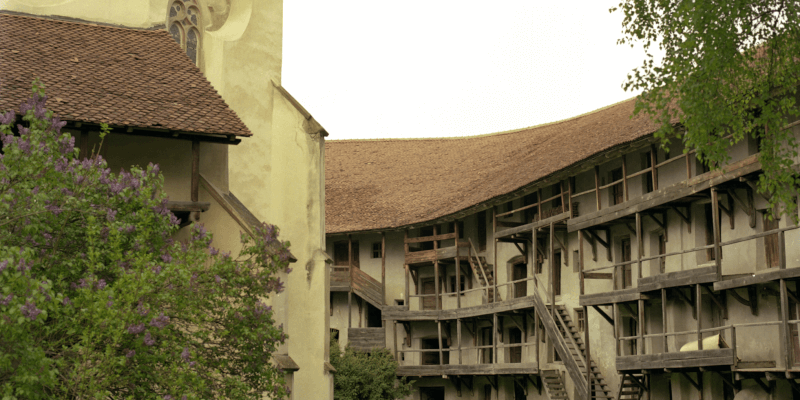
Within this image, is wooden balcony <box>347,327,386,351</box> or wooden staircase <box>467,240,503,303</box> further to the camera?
wooden balcony <box>347,327,386,351</box>

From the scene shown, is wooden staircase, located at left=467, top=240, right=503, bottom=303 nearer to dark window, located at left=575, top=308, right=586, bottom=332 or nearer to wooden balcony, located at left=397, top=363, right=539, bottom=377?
wooden balcony, located at left=397, top=363, right=539, bottom=377

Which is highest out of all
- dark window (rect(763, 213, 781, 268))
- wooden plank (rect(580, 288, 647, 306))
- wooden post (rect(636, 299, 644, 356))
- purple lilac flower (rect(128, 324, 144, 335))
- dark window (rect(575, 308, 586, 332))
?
dark window (rect(763, 213, 781, 268))

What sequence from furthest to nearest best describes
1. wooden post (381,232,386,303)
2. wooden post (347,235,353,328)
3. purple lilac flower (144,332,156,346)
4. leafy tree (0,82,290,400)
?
wooden post (347,235,353,328) < wooden post (381,232,386,303) < purple lilac flower (144,332,156,346) < leafy tree (0,82,290,400)

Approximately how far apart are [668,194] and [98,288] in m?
18.3

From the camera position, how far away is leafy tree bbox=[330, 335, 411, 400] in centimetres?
3850

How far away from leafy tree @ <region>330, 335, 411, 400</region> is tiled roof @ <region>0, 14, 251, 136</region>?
21090 mm

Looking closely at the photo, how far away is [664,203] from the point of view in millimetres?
26234

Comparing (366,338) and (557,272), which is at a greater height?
(557,272)

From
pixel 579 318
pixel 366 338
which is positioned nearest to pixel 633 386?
pixel 579 318

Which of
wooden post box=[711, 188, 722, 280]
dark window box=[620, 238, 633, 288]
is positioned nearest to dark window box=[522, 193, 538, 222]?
dark window box=[620, 238, 633, 288]

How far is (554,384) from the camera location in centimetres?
3325

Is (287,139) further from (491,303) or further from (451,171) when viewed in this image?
(451,171)

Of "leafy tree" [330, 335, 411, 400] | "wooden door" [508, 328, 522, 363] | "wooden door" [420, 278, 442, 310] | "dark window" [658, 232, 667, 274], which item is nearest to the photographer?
"dark window" [658, 232, 667, 274]

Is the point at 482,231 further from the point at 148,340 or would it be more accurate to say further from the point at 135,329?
the point at 135,329
